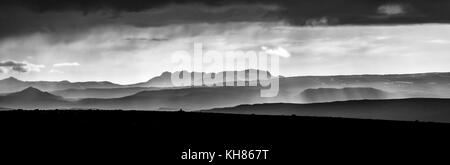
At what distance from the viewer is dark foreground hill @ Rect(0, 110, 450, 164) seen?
22875 millimetres

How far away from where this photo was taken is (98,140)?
26.8 metres

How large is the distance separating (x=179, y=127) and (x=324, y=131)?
767cm

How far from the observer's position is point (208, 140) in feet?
87.4

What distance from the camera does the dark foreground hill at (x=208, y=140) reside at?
75.0ft
